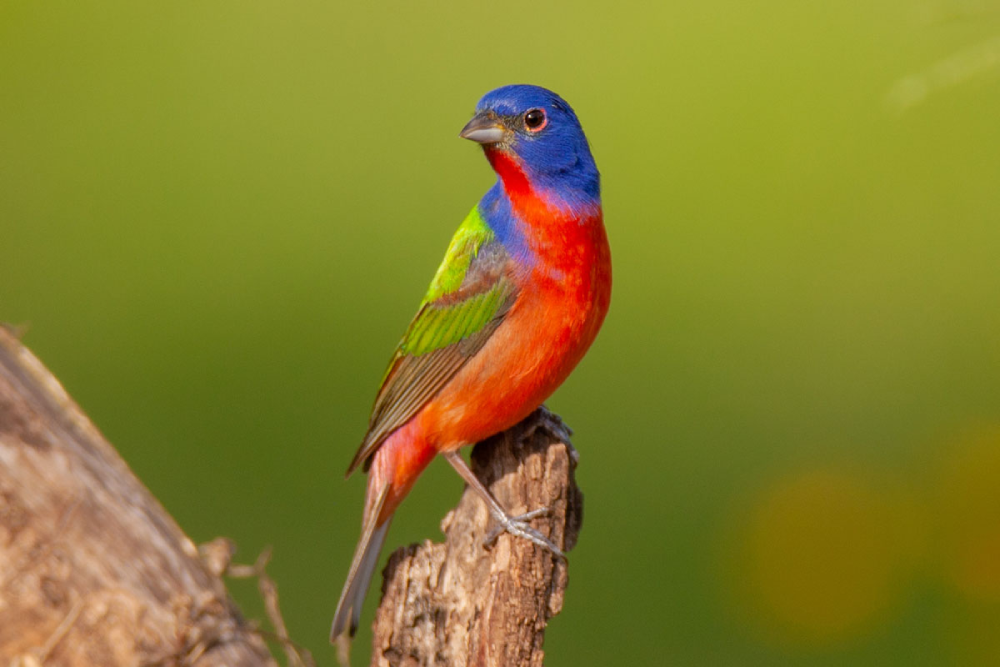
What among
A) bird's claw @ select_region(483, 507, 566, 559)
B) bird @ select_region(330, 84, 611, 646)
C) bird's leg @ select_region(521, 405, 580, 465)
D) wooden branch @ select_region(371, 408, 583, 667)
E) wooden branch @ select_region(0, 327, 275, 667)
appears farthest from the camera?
bird's leg @ select_region(521, 405, 580, 465)

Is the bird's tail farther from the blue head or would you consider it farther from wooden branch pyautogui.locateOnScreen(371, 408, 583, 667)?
the blue head

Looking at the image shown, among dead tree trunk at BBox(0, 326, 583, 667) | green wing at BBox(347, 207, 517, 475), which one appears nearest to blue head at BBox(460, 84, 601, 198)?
green wing at BBox(347, 207, 517, 475)

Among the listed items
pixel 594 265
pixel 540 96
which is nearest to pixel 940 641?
pixel 594 265

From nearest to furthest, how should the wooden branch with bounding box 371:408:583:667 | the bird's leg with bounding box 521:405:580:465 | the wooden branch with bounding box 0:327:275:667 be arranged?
the wooden branch with bounding box 0:327:275:667 < the wooden branch with bounding box 371:408:583:667 < the bird's leg with bounding box 521:405:580:465

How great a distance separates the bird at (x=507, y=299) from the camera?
3.35 metres

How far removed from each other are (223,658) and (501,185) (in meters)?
1.83

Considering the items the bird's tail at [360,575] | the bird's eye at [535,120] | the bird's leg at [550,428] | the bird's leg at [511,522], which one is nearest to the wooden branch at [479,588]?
the bird's leg at [511,522]

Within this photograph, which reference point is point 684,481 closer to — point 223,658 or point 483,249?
point 483,249

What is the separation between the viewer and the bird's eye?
133 inches

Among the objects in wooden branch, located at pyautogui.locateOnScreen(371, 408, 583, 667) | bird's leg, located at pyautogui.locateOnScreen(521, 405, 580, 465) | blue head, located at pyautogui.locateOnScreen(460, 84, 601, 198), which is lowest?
wooden branch, located at pyautogui.locateOnScreen(371, 408, 583, 667)

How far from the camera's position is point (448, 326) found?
139 inches

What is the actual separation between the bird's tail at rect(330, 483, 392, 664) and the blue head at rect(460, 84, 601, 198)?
1128 millimetres

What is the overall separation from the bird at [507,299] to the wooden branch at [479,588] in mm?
159

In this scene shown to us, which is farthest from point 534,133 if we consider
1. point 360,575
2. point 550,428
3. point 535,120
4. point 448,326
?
point 360,575
